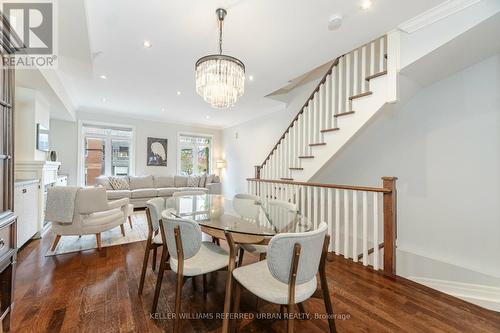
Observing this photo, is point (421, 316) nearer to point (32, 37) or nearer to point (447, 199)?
point (447, 199)

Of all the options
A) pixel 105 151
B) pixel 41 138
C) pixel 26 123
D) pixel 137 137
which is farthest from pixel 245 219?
pixel 105 151

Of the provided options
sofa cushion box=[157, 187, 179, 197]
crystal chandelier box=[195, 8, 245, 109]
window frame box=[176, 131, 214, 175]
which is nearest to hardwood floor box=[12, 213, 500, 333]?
crystal chandelier box=[195, 8, 245, 109]

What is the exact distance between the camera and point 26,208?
2953 mm

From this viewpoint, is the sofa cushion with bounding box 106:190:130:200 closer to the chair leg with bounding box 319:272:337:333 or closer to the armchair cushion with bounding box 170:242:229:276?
the armchair cushion with bounding box 170:242:229:276

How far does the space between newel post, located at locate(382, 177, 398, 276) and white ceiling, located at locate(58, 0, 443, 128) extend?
66.7 inches

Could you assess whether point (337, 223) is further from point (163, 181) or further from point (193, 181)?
point (163, 181)

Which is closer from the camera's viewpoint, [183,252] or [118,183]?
[183,252]

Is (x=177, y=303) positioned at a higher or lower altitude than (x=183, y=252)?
lower

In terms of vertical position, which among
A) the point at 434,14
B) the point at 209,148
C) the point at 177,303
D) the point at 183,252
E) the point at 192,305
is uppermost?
the point at 434,14

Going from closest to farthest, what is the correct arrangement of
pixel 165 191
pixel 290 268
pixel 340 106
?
pixel 290 268 < pixel 340 106 < pixel 165 191

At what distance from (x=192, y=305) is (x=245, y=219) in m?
0.81

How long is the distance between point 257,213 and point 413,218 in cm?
276

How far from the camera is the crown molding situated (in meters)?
1.95

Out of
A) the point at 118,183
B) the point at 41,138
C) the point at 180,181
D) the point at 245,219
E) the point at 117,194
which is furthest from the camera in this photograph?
the point at 180,181
